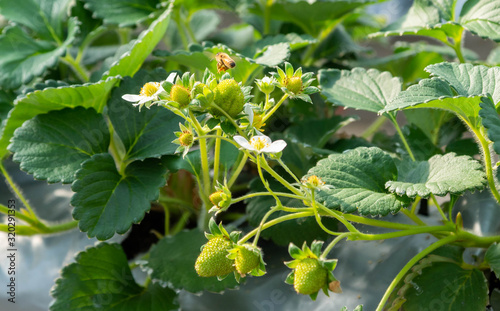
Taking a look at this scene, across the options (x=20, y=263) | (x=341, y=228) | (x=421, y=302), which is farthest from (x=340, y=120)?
(x=20, y=263)

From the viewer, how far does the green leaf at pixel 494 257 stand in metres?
0.45

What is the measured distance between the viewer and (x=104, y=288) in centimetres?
57

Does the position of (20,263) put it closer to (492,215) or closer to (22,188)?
(22,188)

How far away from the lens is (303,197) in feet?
1.32

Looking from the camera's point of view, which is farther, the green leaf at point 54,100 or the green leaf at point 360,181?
the green leaf at point 54,100

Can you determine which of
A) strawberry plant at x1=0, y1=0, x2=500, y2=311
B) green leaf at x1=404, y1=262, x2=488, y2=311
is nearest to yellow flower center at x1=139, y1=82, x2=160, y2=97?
strawberry plant at x1=0, y1=0, x2=500, y2=311

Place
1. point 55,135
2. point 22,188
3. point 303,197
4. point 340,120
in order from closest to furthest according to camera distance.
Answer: point 303,197 → point 55,135 → point 340,120 → point 22,188

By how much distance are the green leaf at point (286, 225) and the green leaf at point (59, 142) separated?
196 mm

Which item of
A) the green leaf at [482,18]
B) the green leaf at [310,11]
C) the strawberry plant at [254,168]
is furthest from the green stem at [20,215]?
the green leaf at [482,18]

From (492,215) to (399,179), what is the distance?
0.18 meters

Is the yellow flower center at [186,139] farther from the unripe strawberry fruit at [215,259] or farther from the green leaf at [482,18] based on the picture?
the green leaf at [482,18]

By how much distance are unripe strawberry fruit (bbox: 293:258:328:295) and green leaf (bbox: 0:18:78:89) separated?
457 mm

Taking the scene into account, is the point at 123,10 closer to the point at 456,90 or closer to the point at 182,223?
the point at 182,223

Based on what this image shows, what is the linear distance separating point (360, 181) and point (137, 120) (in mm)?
275
